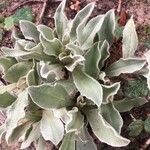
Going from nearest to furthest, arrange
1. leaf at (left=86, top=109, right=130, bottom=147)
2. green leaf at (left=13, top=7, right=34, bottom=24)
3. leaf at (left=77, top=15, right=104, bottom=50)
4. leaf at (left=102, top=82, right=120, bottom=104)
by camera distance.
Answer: leaf at (left=86, top=109, right=130, bottom=147), leaf at (left=102, top=82, right=120, bottom=104), leaf at (left=77, top=15, right=104, bottom=50), green leaf at (left=13, top=7, right=34, bottom=24)

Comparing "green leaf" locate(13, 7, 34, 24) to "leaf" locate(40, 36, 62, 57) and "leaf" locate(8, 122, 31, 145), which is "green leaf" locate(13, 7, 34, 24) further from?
"leaf" locate(8, 122, 31, 145)

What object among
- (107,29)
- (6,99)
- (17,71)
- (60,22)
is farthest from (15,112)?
(107,29)

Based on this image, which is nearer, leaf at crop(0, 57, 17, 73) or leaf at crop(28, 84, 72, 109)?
leaf at crop(28, 84, 72, 109)

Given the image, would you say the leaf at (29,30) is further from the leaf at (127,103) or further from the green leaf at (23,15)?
the leaf at (127,103)

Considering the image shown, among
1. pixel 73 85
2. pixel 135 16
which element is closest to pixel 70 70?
pixel 73 85

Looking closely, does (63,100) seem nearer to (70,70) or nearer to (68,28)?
(70,70)

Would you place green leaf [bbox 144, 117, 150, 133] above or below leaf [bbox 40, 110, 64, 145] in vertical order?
below

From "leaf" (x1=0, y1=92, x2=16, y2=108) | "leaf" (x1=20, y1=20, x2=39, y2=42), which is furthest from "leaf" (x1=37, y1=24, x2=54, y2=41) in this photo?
"leaf" (x1=0, y1=92, x2=16, y2=108)
